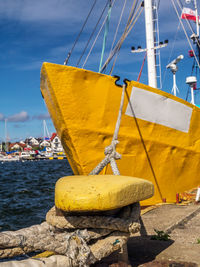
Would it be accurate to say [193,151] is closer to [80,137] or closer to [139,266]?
[80,137]

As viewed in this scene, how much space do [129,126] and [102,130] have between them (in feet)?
1.90

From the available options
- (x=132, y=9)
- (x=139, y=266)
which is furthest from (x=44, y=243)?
(x=132, y=9)

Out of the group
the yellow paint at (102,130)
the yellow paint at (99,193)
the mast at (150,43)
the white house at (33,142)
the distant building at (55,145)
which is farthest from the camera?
the white house at (33,142)

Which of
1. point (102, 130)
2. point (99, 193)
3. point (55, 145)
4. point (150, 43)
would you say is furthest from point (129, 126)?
point (55, 145)

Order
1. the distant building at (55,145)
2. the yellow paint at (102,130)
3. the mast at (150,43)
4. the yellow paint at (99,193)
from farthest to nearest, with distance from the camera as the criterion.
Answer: the distant building at (55,145) → the mast at (150,43) → the yellow paint at (102,130) → the yellow paint at (99,193)

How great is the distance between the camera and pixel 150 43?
24.8 ft

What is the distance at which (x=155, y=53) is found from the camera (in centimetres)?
806

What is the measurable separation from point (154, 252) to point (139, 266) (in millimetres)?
495

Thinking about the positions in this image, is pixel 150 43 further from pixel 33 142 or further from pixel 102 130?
pixel 33 142

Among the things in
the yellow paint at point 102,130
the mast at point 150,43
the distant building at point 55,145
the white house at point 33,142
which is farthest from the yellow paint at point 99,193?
the white house at point 33,142

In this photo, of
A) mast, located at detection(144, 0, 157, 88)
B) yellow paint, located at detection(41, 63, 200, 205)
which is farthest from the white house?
yellow paint, located at detection(41, 63, 200, 205)

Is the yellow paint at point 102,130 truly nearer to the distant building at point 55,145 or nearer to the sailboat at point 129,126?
the sailboat at point 129,126

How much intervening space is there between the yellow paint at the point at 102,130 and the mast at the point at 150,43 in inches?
57.2

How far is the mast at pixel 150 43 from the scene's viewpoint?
24.5ft
